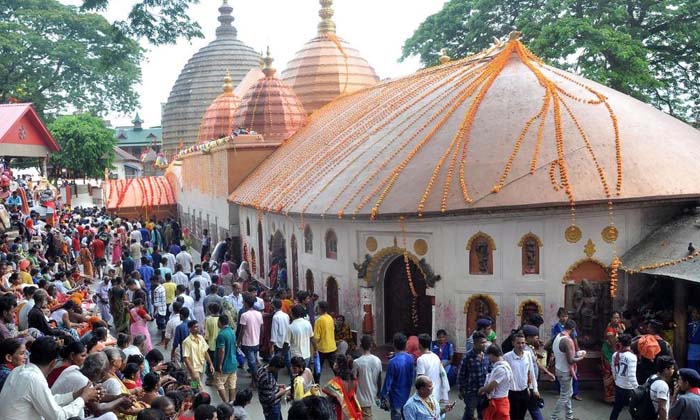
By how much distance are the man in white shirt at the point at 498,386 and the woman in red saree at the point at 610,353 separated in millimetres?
3041

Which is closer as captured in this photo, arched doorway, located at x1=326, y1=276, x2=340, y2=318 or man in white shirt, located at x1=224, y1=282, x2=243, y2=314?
man in white shirt, located at x1=224, y1=282, x2=243, y2=314

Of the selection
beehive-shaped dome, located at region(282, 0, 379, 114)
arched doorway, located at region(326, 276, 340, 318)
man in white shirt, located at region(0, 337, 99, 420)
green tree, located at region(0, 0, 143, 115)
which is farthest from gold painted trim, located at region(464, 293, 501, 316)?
green tree, located at region(0, 0, 143, 115)

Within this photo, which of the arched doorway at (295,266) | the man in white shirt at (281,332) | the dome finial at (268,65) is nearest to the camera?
the man in white shirt at (281,332)

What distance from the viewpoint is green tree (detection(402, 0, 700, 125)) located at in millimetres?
23297

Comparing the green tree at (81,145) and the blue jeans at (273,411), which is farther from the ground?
the green tree at (81,145)

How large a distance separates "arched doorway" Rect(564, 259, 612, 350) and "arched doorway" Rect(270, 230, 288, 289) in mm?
7139

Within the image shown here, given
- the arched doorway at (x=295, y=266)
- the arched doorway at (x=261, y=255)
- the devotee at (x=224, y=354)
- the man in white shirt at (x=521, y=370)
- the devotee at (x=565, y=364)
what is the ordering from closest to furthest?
the man in white shirt at (x=521, y=370) < the devotee at (x=565, y=364) < the devotee at (x=224, y=354) < the arched doorway at (x=295, y=266) < the arched doorway at (x=261, y=255)

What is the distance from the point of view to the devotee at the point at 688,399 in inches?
244

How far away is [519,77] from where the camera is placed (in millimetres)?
13984

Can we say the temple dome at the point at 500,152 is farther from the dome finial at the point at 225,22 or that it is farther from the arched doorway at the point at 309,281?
the dome finial at the point at 225,22

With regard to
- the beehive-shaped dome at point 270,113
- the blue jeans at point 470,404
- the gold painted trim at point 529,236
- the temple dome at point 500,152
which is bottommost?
the blue jeans at point 470,404

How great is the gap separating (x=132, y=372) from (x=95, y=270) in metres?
14.5

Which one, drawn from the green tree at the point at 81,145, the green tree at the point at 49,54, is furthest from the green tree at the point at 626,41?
the green tree at the point at 81,145

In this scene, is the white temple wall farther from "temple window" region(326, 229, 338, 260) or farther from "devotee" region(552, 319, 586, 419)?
"devotee" region(552, 319, 586, 419)
